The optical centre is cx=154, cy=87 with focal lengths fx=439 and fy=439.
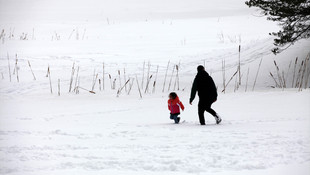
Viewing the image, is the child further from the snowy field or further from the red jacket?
the snowy field

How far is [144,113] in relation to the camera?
454 inches

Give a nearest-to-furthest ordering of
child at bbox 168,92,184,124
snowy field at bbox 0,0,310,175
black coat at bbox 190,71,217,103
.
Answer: snowy field at bbox 0,0,310,175 → black coat at bbox 190,71,217,103 → child at bbox 168,92,184,124

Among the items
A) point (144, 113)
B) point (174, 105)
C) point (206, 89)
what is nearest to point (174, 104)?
point (174, 105)

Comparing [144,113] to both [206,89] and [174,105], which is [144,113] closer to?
[174,105]

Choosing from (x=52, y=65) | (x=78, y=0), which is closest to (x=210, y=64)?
(x=52, y=65)

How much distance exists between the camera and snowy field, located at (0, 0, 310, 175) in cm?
624

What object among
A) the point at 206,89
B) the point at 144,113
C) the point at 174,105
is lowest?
the point at 144,113

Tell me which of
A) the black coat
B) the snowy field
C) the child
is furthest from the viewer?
the child

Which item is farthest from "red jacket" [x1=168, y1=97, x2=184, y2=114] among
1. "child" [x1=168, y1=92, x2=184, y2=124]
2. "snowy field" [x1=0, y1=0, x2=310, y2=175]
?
"snowy field" [x1=0, y1=0, x2=310, y2=175]

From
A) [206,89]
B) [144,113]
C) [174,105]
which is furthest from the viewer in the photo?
[144,113]

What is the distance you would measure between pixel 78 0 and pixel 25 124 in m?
54.3

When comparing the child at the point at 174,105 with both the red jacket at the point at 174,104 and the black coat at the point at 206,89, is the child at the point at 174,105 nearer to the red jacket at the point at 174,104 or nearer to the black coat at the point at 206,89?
the red jacket at the point at 174,104

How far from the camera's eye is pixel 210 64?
19.2 metres

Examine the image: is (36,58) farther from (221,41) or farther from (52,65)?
(221,41)
